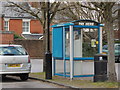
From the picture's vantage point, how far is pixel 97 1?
1226 centimetres

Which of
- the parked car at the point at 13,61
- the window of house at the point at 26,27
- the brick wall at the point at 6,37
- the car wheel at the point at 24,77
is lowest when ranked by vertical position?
the car wheel at the point at 24,77

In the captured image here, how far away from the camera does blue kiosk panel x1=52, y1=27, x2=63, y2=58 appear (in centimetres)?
1498

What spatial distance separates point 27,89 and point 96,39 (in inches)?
191

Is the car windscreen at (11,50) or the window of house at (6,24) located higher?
the window of house at (6,24)

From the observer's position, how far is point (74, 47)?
14.8m

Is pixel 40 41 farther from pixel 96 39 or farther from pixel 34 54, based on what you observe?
pixel 96 39

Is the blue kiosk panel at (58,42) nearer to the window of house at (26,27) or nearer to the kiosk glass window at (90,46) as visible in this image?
the kiosk glass window at (90,46)

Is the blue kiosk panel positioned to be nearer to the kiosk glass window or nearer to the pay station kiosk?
the pay station kiosk

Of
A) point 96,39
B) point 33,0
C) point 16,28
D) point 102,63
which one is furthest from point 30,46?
point 102,63

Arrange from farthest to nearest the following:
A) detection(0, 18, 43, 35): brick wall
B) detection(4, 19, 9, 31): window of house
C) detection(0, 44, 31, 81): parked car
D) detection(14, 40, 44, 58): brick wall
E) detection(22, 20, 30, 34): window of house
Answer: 1. detection(22, 20, 30, 34): window of house
2. detection(0, 18, 43, 35): brick wall
3. detection(4, 19, 9, 31): window of house
4. detection(14, 40, 44, 58): brick wall
5. detection(0, 44, 31, 81): parked car

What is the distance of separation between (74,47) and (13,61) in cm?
288

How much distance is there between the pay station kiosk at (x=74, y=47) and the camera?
14383 millimetres

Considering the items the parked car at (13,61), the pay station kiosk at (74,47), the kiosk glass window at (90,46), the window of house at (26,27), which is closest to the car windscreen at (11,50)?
the parked car at (13,61)

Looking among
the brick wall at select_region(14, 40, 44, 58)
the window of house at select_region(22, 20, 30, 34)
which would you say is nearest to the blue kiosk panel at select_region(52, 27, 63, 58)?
the brick wall at select_region(14, 40, 44, 58)
